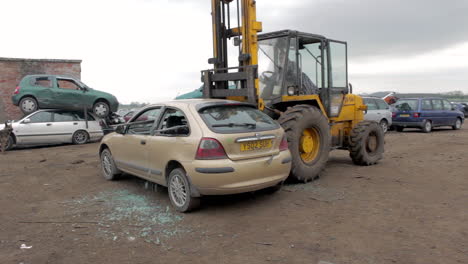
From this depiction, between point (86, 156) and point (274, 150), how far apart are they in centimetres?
731

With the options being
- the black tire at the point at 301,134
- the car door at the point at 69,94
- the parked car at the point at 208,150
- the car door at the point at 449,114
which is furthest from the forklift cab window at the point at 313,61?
the car door at the point at 449,114

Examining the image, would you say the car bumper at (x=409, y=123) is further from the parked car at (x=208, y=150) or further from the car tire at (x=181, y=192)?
the car tire at (x=181, y=192)

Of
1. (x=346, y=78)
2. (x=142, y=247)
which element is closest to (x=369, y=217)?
(x=142, y=247)

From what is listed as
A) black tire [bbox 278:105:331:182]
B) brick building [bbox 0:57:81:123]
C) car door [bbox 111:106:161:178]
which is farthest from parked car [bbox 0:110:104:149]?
black tire [bbox 278:105:331:182]

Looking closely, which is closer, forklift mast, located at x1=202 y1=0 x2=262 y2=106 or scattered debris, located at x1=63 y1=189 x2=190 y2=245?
scattered debris, located at x1=63 y1=189 x2=190 y2=245

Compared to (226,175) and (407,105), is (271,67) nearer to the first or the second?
(226,175)

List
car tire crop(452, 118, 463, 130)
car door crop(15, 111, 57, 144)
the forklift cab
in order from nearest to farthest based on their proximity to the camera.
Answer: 1. the forklift cab
2. car door crop(15, 111, 57, 144)
3. car tire crop(452, 118, 463, 130)

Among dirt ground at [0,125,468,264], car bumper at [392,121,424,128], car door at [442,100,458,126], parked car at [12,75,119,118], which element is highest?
parked car at [12,75,119,118]

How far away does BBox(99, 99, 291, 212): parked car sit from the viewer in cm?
466

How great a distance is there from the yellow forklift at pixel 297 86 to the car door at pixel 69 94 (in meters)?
8.03

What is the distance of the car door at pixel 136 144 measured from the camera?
5.72 metres

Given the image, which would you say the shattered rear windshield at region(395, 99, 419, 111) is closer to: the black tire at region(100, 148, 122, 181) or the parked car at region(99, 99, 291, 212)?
the parked car at region(99, 99, 291, 212)

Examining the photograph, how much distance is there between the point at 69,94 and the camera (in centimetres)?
1339

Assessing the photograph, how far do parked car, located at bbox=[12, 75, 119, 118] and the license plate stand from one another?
10498 mm
